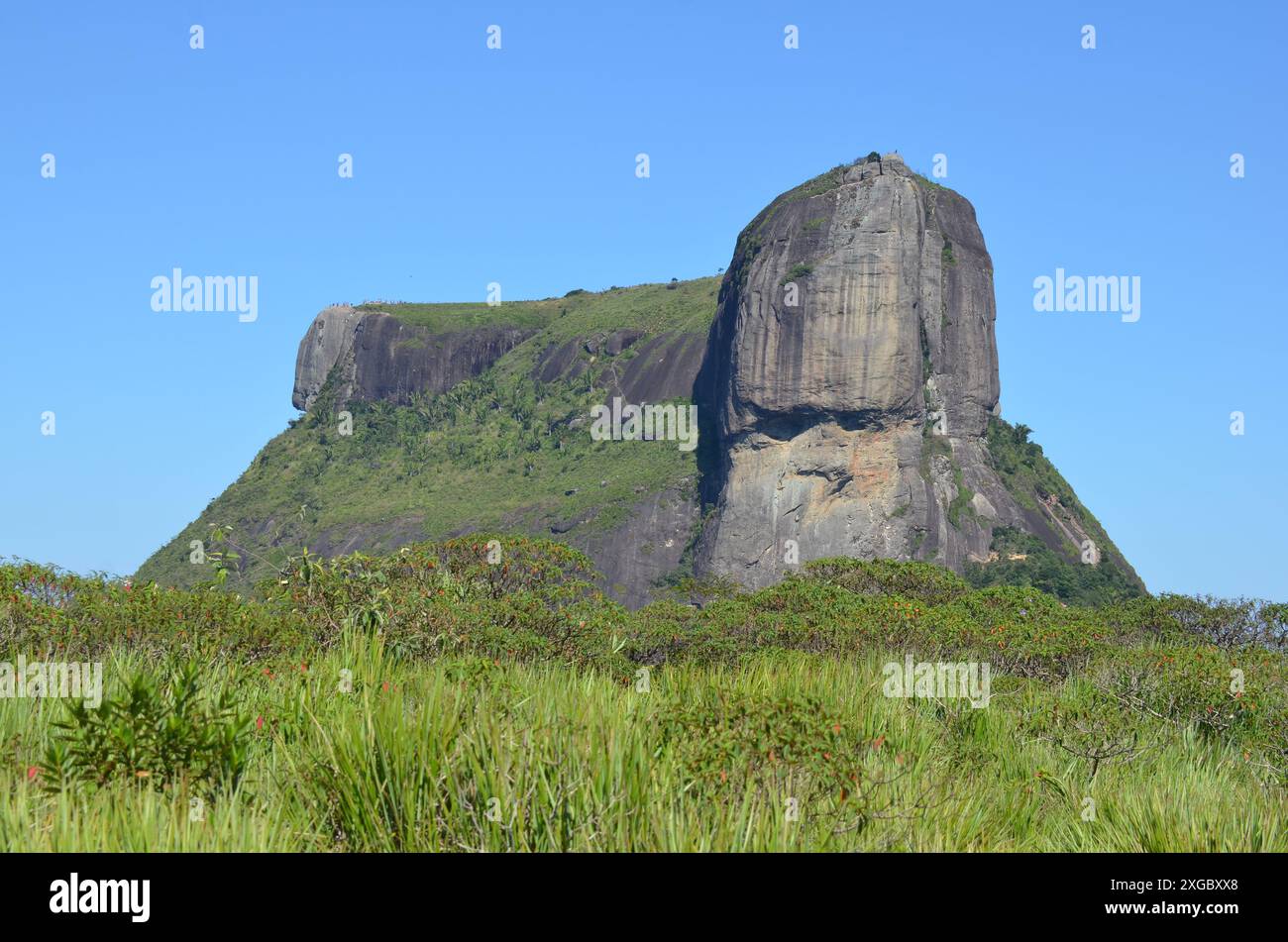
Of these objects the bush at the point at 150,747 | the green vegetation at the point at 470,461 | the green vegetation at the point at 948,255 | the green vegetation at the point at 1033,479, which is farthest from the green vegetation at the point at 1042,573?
the bush at the point at 150,747

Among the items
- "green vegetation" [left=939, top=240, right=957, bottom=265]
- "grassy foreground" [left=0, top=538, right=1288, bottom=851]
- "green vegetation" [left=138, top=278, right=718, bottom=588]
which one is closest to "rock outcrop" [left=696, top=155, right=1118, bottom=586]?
"green vegetation" [left=939, top=240, right=957, bottom=265]

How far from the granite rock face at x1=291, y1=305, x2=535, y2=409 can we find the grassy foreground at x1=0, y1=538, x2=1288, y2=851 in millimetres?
140775

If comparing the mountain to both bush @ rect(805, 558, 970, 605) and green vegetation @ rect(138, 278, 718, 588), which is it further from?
bush @ rect(805, 558, 970, 605)

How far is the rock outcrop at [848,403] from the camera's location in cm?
9394

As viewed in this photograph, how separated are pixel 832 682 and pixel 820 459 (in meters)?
84.3

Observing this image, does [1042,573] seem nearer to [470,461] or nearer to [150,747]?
[470,461]

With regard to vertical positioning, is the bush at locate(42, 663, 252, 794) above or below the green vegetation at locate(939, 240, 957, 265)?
below

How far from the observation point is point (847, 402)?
310 feet

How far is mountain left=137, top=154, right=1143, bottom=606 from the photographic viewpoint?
94438 mm

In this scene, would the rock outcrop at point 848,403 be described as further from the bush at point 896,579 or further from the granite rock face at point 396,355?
the granite rock face at point 396,355

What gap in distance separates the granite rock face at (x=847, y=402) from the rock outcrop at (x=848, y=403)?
107 millimetres

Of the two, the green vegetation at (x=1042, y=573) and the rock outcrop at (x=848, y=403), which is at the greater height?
the rock outcrop at (x=848, y=403)
